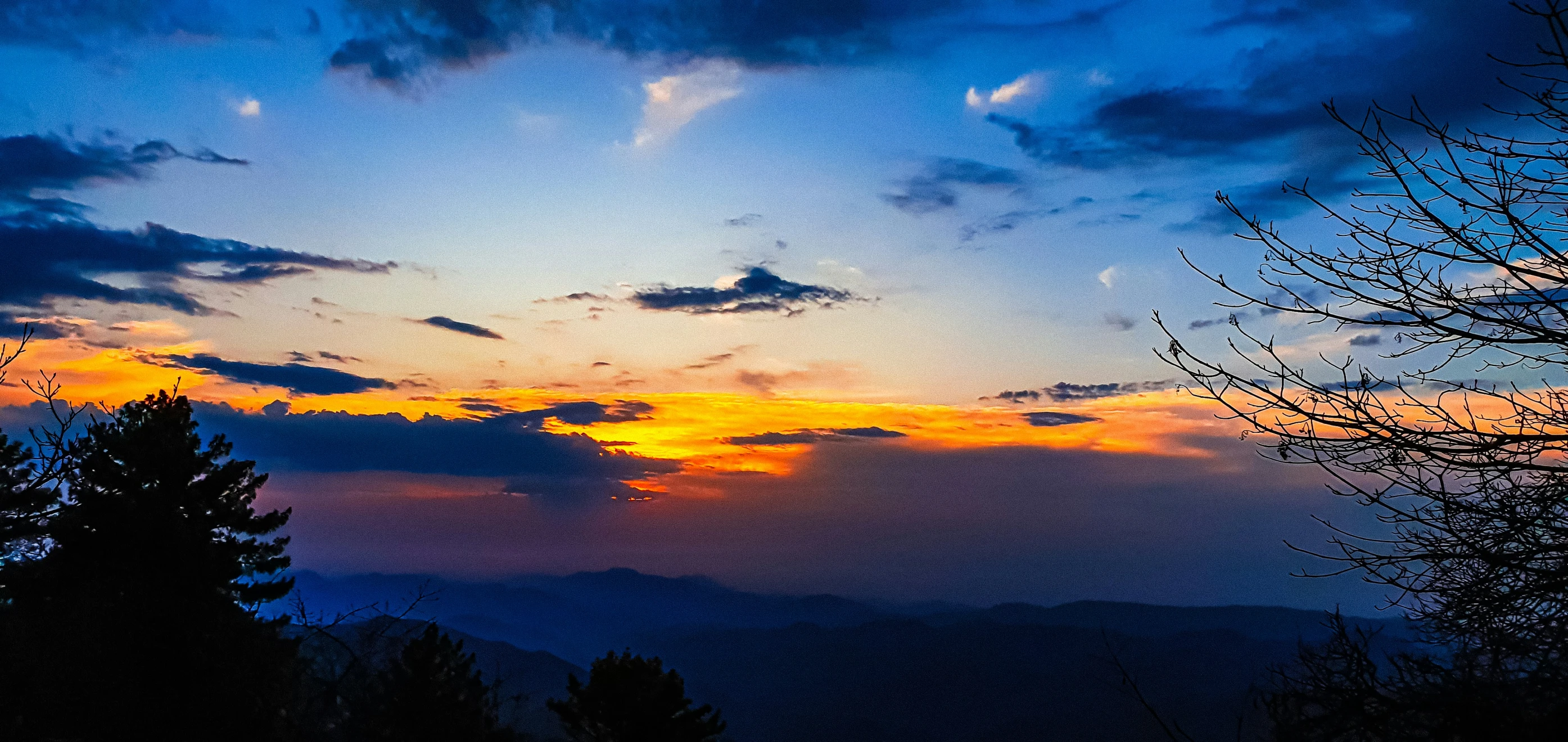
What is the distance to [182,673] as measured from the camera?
67.4ft

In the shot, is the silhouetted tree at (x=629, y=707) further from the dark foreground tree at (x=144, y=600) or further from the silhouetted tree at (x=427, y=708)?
the dark foreground tree at (x=144, y=600)

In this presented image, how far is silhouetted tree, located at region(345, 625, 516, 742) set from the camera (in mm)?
32906

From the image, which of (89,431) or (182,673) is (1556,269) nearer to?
(89,431)

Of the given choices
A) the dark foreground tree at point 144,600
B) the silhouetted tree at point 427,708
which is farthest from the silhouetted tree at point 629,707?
the dark foreground tree at point 144,600

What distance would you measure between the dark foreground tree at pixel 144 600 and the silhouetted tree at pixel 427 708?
10.1 m

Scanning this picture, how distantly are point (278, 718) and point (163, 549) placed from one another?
486 cm

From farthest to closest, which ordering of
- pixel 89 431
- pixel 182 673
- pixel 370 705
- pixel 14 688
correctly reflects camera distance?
pixel 370 705
pixel 182 673
pixel 89 431
pixel 14 688

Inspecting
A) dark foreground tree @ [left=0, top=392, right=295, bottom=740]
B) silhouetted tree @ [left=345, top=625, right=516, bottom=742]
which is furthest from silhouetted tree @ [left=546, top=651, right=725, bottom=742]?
dark foreground tree @ [left=0, top=392, right=295, bottom=740]

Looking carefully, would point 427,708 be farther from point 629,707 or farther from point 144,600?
point 144,600

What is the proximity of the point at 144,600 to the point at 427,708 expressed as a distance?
49.0 ft

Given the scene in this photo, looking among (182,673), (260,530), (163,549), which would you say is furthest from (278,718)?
(260,530)

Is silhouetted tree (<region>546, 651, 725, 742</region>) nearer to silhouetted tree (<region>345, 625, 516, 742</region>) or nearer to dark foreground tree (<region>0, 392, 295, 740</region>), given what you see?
silhouetted tree (<region>345, 625, 516, 742</region>)

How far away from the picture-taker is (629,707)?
1251 inches

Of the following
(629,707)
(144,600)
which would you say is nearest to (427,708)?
(629,707)
